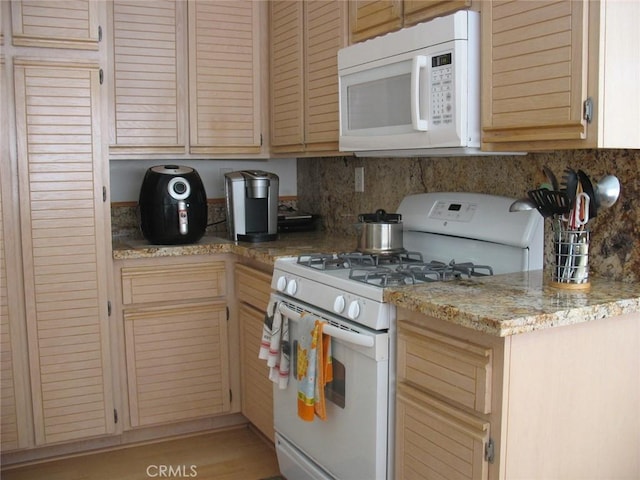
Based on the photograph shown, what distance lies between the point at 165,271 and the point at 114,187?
666mm

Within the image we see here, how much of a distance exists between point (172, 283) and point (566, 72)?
1.91m

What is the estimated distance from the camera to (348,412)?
6.85 ft

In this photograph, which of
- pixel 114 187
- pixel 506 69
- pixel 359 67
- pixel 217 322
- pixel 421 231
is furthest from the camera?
pixel 114 187

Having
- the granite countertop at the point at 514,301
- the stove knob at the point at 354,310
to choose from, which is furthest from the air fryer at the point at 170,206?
the granite countertop at the point at 514,301

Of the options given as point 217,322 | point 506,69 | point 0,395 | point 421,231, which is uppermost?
point 506,69

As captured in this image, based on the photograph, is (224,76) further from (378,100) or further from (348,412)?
(348,412)

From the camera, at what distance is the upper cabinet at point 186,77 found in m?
3.03

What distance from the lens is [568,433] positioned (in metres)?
1.73

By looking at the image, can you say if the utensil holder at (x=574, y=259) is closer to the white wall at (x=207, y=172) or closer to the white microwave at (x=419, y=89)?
the white microwave at (x=419, y=89)

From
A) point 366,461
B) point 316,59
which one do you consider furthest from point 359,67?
point 366,461

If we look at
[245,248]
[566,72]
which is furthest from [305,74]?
[566,72]

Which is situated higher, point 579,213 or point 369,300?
point 579,213

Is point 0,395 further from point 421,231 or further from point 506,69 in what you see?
point 506,69

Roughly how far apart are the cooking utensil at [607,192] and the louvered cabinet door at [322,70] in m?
1.18
